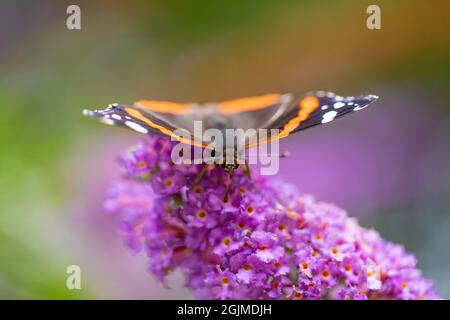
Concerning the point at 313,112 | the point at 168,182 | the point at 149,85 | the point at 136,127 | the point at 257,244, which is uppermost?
the point at 149,85

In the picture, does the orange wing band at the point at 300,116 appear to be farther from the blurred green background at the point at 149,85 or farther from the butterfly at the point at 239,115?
the blurred green background at the point at 149,85

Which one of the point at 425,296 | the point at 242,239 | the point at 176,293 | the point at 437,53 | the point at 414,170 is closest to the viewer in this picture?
the point at 242,239

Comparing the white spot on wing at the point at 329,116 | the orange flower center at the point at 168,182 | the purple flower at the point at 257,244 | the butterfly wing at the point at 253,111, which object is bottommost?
the purple flower at the point at 257,244

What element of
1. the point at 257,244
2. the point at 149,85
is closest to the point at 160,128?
the point at 257,244

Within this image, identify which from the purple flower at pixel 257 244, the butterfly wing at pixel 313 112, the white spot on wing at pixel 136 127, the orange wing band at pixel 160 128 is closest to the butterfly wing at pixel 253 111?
the butterfly wing at pixel 313 112

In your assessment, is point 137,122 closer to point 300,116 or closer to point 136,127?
point 136,127

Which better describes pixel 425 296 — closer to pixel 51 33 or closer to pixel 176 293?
pixel 176 293
